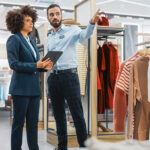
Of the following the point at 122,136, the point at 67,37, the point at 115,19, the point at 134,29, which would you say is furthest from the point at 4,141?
the point at 115,19

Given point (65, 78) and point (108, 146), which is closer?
point (108, 146)

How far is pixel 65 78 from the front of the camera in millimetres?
2844

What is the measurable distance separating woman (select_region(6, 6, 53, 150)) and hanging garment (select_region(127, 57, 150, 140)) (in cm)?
78

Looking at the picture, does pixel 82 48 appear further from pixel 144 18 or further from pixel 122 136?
pixel 144 18

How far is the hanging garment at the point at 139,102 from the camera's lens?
7.07 feet

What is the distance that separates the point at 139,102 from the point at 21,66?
40.6 inches

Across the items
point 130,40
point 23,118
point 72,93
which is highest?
point 130,40

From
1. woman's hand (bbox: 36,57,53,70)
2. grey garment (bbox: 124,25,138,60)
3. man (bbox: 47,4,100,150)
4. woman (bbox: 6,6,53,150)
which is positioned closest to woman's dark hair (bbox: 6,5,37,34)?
woman (bbox: 6,6,53,150)

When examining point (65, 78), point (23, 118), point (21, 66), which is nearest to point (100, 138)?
point (65, 78)

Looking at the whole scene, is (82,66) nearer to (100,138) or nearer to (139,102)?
(100,138)

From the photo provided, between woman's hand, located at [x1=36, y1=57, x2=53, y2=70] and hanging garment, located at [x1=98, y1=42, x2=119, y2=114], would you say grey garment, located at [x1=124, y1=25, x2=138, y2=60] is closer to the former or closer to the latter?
hanging garment, located at [x1=98, y1=42, x2=119, y2=114]

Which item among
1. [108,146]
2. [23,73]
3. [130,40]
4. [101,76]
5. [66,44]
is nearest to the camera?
[108,146]

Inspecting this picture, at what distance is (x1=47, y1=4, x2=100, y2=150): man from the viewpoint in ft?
9.37

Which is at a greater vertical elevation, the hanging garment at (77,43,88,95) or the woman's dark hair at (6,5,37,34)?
the woman's dark hair at (6,5,37,34)
